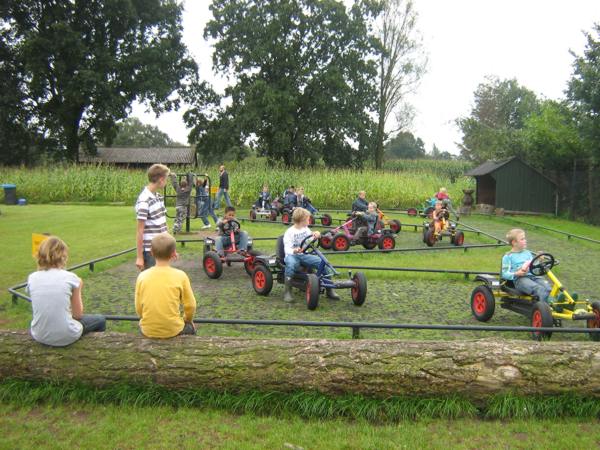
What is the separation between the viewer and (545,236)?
14.6m

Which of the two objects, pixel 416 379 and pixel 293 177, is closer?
pixel 416 379

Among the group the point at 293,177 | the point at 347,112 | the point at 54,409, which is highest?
the point at 347,112

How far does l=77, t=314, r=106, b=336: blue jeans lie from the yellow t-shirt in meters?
0.51

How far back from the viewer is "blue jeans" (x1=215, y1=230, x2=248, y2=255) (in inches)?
327

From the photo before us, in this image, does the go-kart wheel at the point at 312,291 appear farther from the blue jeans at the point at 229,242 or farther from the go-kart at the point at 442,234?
the go-kart at the point at 442,234

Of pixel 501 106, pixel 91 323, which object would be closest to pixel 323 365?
pixel 91 323

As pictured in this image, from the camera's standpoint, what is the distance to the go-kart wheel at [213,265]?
8.02 metres

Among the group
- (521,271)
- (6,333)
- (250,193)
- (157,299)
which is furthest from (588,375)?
(250,193)

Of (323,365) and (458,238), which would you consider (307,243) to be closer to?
(323,365)

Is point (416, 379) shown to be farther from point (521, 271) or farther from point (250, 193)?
point (250, 193)

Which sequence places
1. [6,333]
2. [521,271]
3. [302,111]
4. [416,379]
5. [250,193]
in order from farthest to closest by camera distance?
[302,111] → [250,193] → [521,271] → [6,333] → [416,379]

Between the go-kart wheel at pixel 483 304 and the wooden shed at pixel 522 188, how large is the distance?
16334 millimetres

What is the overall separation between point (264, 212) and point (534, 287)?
12.0 metres

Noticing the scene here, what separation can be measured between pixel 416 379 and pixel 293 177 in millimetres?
20496
